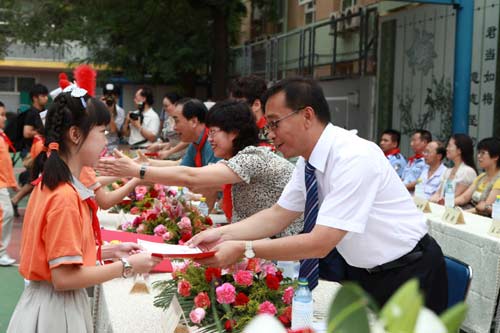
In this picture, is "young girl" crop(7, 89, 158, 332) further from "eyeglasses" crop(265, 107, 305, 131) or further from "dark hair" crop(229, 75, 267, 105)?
"dark hair" crop(229, 75, 267, 105)

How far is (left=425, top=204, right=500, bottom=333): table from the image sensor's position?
4074 mm

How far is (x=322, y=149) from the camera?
214 centimetres

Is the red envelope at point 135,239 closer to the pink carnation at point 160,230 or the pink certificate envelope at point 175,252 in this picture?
the pink carnation at point 160,230

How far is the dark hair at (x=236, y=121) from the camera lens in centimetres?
308

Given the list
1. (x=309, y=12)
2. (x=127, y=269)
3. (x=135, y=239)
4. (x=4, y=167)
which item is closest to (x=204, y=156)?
(x=135, y=239)

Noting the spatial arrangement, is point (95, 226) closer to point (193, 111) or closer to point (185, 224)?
point (185, 224)

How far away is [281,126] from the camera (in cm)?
218

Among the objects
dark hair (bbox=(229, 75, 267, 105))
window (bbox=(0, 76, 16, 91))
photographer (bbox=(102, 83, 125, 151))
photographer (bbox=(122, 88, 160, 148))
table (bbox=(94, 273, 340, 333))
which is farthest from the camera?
window (bbox=(0, 76, 16, 91))

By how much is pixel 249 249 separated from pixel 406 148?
322 inches

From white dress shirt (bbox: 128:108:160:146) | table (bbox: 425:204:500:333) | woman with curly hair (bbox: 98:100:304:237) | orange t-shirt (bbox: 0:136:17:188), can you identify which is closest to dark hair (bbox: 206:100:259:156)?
woman with curly hair (bbox: 98:100:304:237)

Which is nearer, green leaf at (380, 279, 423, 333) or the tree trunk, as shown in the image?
green leaf at (380, 279, 423, 333)

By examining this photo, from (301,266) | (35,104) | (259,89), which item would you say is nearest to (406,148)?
(35,104)

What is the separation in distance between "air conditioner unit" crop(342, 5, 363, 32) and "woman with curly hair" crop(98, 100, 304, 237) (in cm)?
824

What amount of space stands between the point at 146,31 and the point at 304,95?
44.0ft
